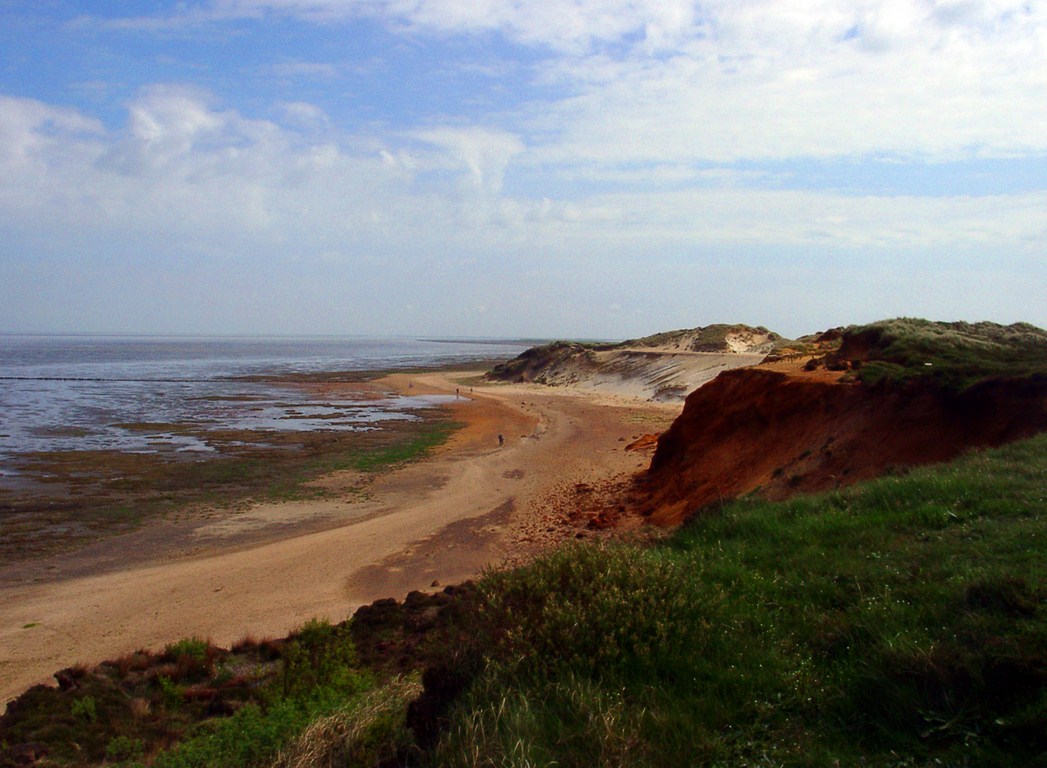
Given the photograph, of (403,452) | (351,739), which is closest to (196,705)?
(351,739)

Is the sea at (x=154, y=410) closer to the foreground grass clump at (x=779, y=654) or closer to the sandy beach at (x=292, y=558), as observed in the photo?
the sandy beach at (x=292, y=558)

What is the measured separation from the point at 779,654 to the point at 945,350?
11924mm

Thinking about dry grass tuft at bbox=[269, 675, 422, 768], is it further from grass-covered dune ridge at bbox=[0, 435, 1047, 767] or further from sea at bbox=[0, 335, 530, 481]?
sea at bbox=[0, 335, 530, 481]

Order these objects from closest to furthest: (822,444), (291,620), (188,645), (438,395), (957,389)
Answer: (188,645), (291,620), (957,389), (822,444), (438,395)

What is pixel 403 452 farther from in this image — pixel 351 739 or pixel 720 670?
pixel 720 670

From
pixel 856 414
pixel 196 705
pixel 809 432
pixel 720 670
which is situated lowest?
pixel 196 705

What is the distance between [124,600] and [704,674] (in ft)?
33.0

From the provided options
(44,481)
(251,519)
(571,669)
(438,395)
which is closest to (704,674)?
(571,669)

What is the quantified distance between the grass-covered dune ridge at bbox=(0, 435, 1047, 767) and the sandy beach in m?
2.77

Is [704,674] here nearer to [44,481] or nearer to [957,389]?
[957,389]

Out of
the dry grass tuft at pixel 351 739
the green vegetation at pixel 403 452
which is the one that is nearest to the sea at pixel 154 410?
the green vegetation at pixel 403 452

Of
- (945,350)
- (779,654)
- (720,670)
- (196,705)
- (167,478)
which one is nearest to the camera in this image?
(720,670)

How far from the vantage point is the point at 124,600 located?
1133cm

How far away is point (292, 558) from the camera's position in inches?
535
